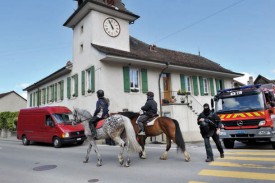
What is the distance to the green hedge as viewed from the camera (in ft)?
101

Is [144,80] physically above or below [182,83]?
below

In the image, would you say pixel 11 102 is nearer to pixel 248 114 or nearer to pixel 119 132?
pixel 119 132

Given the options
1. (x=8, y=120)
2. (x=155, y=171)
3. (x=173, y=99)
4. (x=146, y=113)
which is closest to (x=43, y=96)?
(x=8, y=120)

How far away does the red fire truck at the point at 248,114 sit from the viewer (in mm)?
9805

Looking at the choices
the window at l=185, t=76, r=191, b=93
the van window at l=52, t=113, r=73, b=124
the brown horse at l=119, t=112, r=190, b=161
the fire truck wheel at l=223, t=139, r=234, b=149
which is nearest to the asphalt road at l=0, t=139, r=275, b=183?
the brown horse at l=119, t=112, r=190, b=161

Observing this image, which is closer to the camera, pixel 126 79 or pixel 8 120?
pixel 126 79

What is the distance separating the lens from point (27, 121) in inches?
677

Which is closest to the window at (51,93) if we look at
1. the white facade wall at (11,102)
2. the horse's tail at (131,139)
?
the horse's tail at (131,139)

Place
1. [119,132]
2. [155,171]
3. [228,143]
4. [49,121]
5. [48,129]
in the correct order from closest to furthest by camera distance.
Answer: [155,171] → [119,132] → [228,143] → [48,129] → [49,121]

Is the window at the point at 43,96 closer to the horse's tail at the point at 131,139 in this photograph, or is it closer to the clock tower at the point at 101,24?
the clock tower at the point at 101,24

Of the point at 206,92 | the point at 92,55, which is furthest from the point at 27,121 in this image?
the point at 206,92

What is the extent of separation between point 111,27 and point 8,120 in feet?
65.3

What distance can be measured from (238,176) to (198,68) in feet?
60.5

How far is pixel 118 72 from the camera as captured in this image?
62.6 feet
